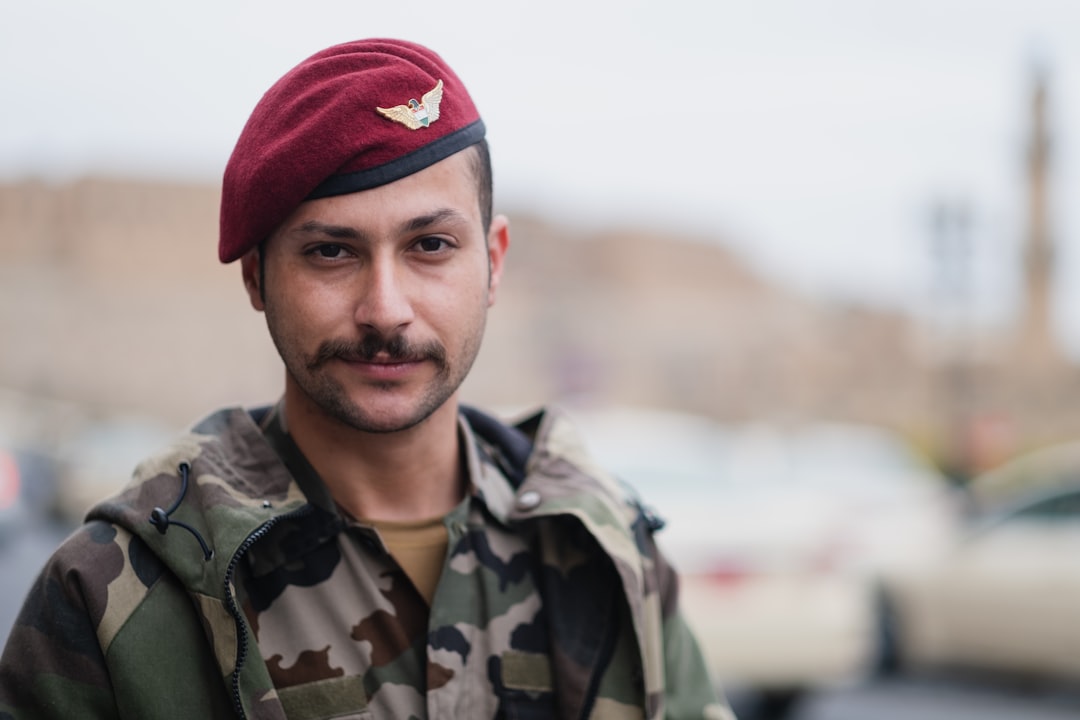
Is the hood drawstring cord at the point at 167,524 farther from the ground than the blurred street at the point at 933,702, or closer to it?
farther from the ground

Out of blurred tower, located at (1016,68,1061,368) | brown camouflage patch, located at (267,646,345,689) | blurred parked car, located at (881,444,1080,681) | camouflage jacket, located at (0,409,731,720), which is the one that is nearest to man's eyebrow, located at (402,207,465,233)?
camouflage jacket, located at (0,409,731,720)

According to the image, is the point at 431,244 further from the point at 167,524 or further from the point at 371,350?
the point at 167,524

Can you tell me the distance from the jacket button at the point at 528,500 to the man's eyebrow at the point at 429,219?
0.50 m

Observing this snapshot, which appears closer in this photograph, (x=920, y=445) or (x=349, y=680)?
(x=349, y=680)

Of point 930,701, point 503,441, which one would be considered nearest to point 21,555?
point 930,701

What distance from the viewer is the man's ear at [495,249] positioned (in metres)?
2.16

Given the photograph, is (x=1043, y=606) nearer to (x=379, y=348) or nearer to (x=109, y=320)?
(x=379, y=348)

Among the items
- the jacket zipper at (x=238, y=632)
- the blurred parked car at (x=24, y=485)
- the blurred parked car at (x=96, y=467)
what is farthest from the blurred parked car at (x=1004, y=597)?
the blurred parked car at (x=96, y=467)

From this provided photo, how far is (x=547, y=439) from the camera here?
7.72 ft

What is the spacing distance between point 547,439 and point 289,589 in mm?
589

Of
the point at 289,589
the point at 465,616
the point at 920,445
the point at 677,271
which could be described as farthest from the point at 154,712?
the point at 677,271

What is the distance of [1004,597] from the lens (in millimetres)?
8023

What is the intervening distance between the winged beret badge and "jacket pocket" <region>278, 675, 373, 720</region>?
2.82 ft

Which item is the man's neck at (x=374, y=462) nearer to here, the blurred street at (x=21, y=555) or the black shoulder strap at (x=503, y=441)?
the black shoulder strap at (x=503, y=441)
